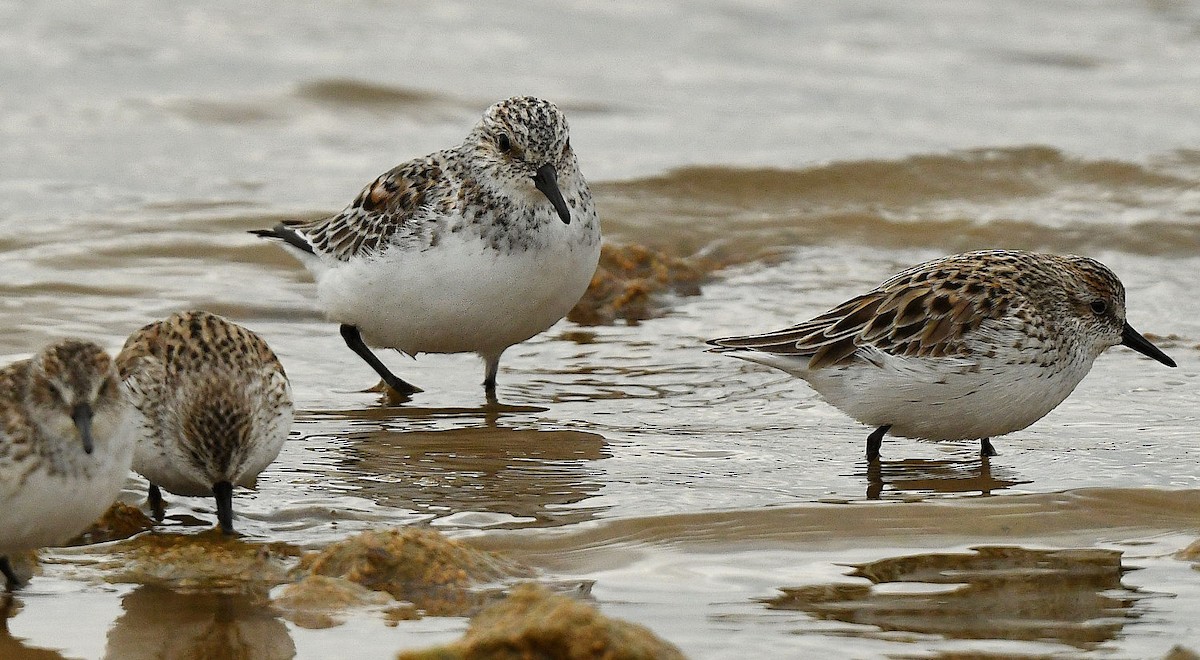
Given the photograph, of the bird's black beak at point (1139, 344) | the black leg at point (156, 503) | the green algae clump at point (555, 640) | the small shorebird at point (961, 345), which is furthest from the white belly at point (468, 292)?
the green algae clump at point (555, 640)

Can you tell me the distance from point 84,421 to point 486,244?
11.3ft

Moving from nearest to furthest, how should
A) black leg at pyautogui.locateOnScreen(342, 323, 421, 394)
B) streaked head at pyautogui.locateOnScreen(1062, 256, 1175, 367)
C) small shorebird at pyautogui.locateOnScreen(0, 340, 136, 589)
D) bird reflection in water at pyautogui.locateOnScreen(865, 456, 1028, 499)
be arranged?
small shorebird at pyautogui.locateOnScreen(0, 340, 136, 589) < bird reflection in water at pyautogui.locateOnScreen(865, 456, 1028, 499) < streaked head at pyautogui.locateOnScreen(1062, 256, 1175, 367) < black leg at pyautogui.locateOnScreen(342, 323, 421, 394)

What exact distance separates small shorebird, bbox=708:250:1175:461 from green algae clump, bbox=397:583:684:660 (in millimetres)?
2954

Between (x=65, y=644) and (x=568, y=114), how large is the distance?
11377 mm

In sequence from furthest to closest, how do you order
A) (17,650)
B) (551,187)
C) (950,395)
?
(551,187) → (950,395) → (17,650)

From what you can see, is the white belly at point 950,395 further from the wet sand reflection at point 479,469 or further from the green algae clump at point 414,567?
the green algae clump at point 414,567

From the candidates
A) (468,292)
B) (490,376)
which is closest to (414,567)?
(468,292)

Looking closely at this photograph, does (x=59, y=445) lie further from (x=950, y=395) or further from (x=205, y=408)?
(x=950, y=395)

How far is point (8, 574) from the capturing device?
18.7ft

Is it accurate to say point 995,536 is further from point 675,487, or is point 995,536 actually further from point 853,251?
point 853,251

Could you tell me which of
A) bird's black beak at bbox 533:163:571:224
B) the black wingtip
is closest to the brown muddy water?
the black wingtip

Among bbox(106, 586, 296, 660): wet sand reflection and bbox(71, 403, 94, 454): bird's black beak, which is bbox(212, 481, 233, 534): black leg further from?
bbox(71, 403, 94, 454): bird's black beak

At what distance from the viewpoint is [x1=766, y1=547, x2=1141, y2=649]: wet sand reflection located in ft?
17.5

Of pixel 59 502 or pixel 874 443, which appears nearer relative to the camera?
pixel 59 502
